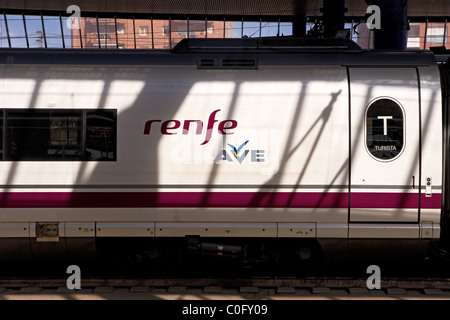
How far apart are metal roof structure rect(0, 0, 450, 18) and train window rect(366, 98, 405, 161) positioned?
1740cm

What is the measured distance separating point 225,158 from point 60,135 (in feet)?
7.89

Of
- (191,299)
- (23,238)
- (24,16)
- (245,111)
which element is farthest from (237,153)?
(24,16)

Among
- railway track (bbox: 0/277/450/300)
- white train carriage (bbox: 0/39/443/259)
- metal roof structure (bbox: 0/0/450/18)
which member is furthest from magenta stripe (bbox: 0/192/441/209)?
metal roof structure (bbox: 0/0/450/18)

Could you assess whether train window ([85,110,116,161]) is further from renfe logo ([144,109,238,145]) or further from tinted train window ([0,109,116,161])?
renfe logo ([144,109,238,145])

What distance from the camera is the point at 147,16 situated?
95.5 feet

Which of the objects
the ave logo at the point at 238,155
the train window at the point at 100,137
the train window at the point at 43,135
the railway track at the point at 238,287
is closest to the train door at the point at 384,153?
the railway track at the point at 238,287

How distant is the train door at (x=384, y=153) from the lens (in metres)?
7.25

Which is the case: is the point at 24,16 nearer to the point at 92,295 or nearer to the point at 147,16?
the point at 147,16

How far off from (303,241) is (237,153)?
1686mm

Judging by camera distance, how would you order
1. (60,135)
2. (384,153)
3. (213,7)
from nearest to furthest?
(384,153) → (60,135) → (213,7)

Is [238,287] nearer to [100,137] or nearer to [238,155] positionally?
[238,155]

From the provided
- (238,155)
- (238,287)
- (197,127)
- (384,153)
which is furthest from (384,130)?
(238,287)

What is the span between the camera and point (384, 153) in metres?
7.29

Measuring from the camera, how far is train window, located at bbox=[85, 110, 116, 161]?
736cm
